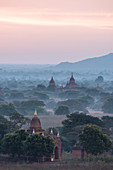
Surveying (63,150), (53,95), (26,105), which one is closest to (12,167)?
(63,150)

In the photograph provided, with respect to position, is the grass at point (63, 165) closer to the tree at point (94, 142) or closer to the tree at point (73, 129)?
the tree at point (94, 142)

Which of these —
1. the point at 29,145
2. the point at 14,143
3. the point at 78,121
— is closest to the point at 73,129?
the point at 78,121

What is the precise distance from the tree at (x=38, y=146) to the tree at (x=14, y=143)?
53.2 inches

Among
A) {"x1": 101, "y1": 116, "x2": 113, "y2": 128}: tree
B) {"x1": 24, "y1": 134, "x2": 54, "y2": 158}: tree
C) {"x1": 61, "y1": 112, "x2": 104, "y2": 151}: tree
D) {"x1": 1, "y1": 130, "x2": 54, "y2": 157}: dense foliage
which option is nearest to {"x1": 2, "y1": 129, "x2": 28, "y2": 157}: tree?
{"x1": 1, "y1": 130, "x2": 54, "y2": 157}: dense foliage

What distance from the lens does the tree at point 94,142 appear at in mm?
54188

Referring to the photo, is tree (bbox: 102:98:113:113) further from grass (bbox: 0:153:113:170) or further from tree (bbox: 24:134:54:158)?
tree (bbox: 24:134:54:158)

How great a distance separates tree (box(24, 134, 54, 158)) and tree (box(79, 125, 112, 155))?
4.33m

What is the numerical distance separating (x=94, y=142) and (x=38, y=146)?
6382mm

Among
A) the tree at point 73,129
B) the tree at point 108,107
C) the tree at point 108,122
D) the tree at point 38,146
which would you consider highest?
the tree at point 108,107

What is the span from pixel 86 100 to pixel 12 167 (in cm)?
9683

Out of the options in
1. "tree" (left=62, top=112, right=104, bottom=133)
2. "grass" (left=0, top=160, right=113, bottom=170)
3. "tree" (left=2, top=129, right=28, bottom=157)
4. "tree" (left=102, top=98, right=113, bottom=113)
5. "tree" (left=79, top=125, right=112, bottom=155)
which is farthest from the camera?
"tree" (left=102, top=98, right=113, bottom=113)

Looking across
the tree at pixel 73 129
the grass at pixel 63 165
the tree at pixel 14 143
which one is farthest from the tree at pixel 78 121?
the grass at pixel 63 165

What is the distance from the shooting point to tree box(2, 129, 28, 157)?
53.3 meters

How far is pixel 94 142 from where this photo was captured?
54.2 m
